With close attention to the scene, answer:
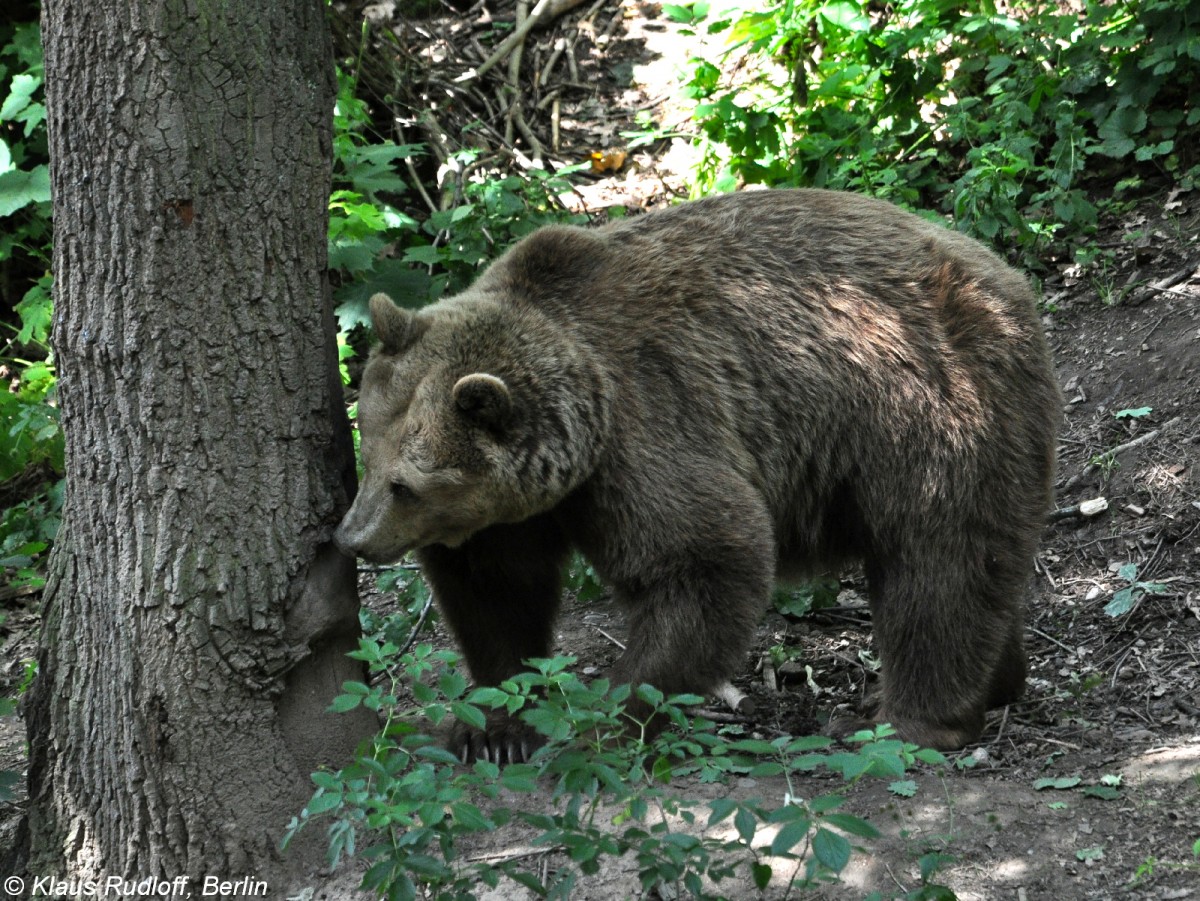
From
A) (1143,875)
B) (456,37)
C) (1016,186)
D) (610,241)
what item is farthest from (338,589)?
(456,37)

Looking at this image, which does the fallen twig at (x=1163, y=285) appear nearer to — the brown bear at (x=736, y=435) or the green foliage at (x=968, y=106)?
the green foliage at (x=968, y=106)

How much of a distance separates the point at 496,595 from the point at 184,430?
5.15ft

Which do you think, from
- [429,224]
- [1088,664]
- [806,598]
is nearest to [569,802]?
[1088,664]

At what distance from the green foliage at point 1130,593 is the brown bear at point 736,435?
625mm

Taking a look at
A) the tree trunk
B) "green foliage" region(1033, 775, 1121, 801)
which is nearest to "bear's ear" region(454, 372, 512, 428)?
the tree trunk

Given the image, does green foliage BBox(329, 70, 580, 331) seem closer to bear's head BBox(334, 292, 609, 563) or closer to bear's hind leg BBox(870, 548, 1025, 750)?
bear's head BBox(334, 292, 609, 563)

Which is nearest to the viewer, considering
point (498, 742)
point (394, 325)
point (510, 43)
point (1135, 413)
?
point (394, 325)

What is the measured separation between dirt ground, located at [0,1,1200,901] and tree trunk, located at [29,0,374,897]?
611mm

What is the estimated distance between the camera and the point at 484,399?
4355 mm

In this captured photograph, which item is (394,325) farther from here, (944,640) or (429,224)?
(429,224)

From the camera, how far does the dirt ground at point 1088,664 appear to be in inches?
151

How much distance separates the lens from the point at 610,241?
5074 millimetres

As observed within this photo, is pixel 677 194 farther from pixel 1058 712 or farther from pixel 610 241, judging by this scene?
pixel 1058 712

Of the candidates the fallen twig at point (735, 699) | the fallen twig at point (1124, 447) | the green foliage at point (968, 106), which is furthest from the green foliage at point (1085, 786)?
the green foliage at point (968, 106)
